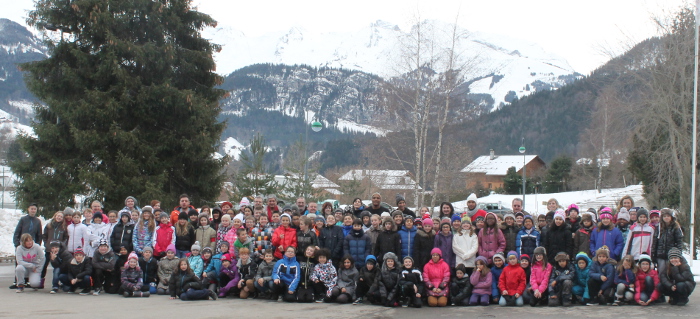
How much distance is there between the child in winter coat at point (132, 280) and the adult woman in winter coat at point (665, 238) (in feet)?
31.3

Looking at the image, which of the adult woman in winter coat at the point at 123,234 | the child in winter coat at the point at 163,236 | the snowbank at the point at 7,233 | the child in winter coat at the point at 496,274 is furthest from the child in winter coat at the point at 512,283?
the snowbank at the point at 7,233

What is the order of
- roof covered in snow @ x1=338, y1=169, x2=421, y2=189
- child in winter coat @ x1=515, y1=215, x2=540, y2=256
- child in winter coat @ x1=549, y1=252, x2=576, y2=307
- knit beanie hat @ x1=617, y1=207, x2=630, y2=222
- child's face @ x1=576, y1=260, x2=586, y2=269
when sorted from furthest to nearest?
roof covered in snow @ x1=338, y1=169, x2=421, y2=189 < knit beanie hat @ x1=617, y1=207, x2=630, y2=222 < child in winter coat @ x1=515, y1=215, x2=540, y2=256 < child's face @ x1=576, y1=260, x2=586, y2=269 < child in winter coat @ x1=549, y1=252, x2=576, y2=307

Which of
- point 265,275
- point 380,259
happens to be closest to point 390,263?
point 380,259

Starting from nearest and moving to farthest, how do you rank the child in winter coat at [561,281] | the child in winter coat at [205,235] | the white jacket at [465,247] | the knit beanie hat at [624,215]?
the child in winter coat at [561,281]
the white jacket at [465,247]
the knit beanie hat at [624,215]
the child in winter coat at [205,235]

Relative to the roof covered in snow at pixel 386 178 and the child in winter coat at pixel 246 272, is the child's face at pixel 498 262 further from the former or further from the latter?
the roof covered in snow at pixel 386 178

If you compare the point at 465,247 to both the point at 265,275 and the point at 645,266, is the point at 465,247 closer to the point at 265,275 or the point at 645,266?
the point at 645,266

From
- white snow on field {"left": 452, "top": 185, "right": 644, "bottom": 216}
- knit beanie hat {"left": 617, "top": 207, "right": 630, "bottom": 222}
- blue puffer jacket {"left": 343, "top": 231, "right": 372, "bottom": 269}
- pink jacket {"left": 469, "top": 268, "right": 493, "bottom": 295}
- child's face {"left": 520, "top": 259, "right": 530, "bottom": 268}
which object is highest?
white snow on field {"left": 452, "top": 185, "right": 644, "bottom": 216}

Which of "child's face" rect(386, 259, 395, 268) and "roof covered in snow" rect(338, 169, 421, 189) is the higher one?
"roof covered in snow" rect(338, 169, 421, 189)

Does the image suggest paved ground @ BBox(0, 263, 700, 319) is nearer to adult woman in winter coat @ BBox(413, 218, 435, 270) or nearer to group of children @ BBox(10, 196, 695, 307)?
group of children @ BBox(10, 196, 695, 307)

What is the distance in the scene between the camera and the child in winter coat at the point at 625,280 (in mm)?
10344

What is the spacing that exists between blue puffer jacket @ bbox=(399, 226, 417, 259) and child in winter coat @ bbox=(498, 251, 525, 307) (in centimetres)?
173

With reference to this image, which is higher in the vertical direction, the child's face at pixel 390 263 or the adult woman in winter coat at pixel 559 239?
the adult woman in winter coat at pixel 559 239

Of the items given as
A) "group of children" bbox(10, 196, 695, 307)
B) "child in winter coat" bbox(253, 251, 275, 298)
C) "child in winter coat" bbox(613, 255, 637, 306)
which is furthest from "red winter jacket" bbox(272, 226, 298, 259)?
"child in winter coat" bbox(613, 255, 637, 306)

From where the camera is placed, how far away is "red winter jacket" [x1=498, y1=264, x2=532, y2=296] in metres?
10.4
